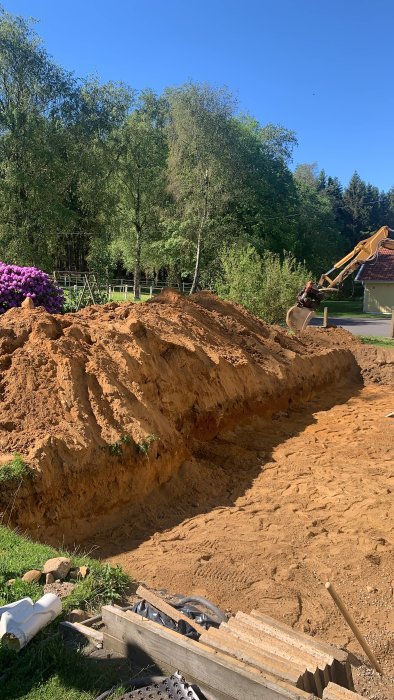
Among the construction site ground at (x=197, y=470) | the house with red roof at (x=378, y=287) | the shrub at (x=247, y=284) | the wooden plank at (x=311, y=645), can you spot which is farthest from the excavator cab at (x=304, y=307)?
the house with red roof at (x=378, y=287)

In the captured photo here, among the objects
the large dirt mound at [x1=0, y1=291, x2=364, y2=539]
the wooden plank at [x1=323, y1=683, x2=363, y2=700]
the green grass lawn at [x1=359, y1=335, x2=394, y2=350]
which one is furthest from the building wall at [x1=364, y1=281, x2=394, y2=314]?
the wooden plank at [x1=323, y1=683, x2=363, y2=700]

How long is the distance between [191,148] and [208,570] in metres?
29.8

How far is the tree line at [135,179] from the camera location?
2530cm

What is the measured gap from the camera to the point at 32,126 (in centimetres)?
2530

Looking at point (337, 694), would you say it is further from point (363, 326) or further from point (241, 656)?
point (363, 326)

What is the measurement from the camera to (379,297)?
37.7 meters

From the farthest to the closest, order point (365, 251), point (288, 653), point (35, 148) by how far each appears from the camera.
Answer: point (35, 148)
point (365, 251)
point (288, 653)

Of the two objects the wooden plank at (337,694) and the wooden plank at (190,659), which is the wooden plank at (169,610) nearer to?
the wooden plank at (190,659)

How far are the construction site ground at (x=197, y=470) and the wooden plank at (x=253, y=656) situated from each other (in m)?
1.07

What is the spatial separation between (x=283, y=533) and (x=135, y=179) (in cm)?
3168

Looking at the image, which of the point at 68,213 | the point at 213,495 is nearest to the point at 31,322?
the point at 213,495

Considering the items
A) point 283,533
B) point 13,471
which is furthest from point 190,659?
point 283,533

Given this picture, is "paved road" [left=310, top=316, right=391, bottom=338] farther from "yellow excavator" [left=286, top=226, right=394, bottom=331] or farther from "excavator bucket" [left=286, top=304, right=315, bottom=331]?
"excavator bucket" [left=286, top=304, right=315, bottom=331]

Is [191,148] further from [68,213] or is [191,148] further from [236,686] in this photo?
[236,686]
